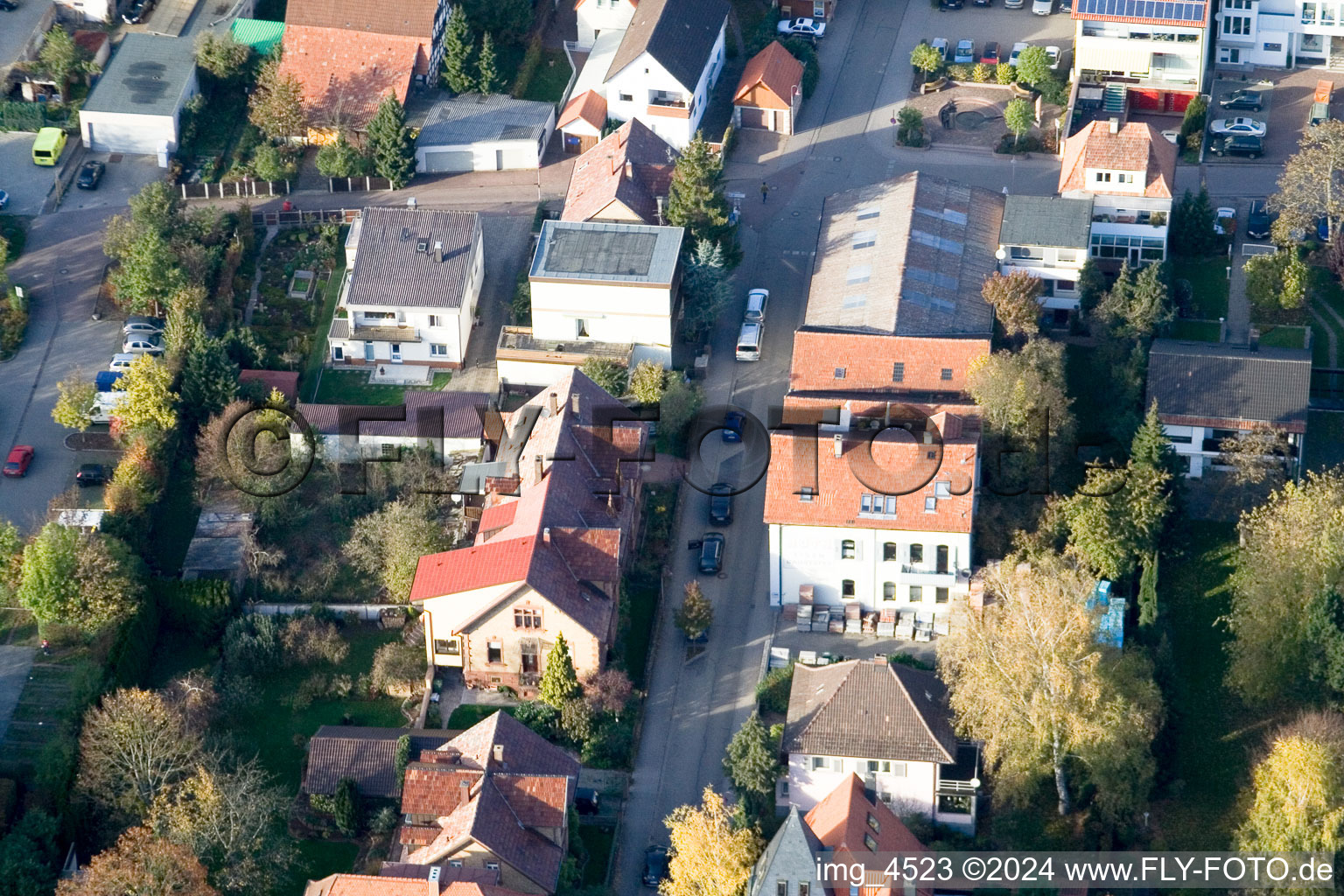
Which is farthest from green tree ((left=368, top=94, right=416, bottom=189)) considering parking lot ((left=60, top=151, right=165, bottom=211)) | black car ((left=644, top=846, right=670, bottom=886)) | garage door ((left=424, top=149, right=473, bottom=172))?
black car ((left=644, top=846, right=670, bottom=886))

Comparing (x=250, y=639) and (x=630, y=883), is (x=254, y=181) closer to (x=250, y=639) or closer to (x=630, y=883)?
(x=250, y=639)

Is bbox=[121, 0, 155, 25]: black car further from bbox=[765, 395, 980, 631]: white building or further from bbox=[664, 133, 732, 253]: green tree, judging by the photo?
bbox=[765, 395, 980, 631]: white building

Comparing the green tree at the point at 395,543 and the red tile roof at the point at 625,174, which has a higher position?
the red tile roof at the point at 625,174

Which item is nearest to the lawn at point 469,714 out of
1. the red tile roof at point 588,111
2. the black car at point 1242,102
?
the red tile roof at point 588,111

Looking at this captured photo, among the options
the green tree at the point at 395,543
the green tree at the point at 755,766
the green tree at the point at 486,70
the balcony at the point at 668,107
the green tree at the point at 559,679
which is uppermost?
the green tree at the point at 486,70

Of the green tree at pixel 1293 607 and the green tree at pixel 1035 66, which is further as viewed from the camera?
the green tree at pixel 1035 66

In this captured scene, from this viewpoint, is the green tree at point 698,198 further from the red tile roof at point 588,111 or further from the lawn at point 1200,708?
the lawn at point 1200,708

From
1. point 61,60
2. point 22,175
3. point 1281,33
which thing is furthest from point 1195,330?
point 61,60
